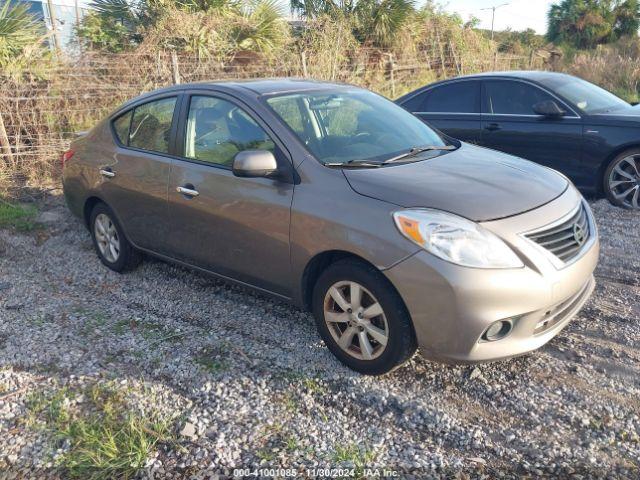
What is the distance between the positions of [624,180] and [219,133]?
4620 millimetres

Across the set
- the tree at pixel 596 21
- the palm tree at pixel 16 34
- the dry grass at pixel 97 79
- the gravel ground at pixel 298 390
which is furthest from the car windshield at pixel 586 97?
the tree at pixel 596 21

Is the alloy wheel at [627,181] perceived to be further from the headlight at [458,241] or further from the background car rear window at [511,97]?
the headlight at [458,241]

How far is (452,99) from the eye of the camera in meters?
7.48

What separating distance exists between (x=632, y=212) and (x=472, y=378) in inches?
154

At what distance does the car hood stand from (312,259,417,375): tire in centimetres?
45

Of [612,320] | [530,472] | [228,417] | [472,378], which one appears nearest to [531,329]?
[472,378]

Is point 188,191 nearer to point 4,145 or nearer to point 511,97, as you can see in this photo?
point 511,97

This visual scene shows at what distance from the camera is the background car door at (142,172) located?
4406 mm

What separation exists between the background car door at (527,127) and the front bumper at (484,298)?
391 cm

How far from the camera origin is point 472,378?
331cm

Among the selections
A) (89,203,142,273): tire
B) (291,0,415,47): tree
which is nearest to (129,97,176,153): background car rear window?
(89,203,142,273): tire

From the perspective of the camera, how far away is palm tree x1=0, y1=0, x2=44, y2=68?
7848 mm

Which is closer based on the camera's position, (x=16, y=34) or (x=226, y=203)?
(x=226, y=203)

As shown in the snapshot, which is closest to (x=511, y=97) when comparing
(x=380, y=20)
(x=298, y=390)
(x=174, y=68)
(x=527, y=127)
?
(x=527, y=127)
